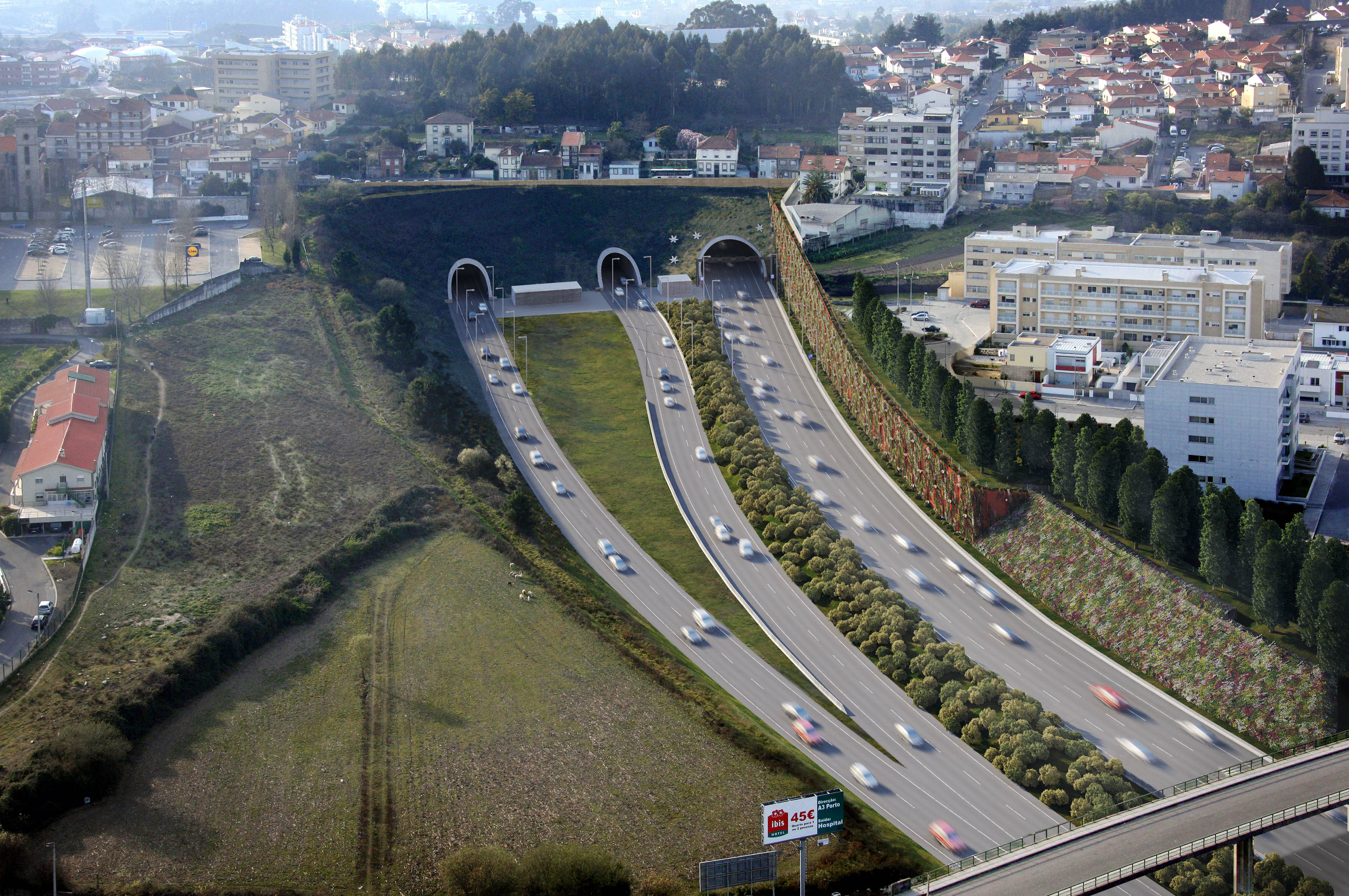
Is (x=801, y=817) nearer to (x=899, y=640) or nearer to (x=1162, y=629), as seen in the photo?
(x=899, y=640)

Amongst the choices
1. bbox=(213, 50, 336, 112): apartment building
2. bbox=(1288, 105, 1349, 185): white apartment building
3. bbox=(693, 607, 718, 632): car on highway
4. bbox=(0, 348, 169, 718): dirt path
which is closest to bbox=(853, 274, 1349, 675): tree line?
bbox=(693, 607, 718, 632): car on highway

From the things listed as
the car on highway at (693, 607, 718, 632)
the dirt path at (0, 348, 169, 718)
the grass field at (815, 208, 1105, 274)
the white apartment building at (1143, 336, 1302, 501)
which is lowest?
the car on highway at (693, 607, 718, 632)

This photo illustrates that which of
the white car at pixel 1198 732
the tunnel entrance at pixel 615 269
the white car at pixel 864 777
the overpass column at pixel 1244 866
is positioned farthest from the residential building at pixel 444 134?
the overpass column at pixel 1244 866

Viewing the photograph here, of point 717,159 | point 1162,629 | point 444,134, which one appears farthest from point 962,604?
point 444,134

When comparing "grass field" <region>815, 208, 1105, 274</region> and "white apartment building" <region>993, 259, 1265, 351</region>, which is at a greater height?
"grass field" <region>815, 208, 1105, 274</region>

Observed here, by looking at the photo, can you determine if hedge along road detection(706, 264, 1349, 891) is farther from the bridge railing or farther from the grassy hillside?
the grassy hillside

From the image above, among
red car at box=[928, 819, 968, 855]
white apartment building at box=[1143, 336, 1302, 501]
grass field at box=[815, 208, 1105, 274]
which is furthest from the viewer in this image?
grass field at box=[815, 208, 1105, 274]
